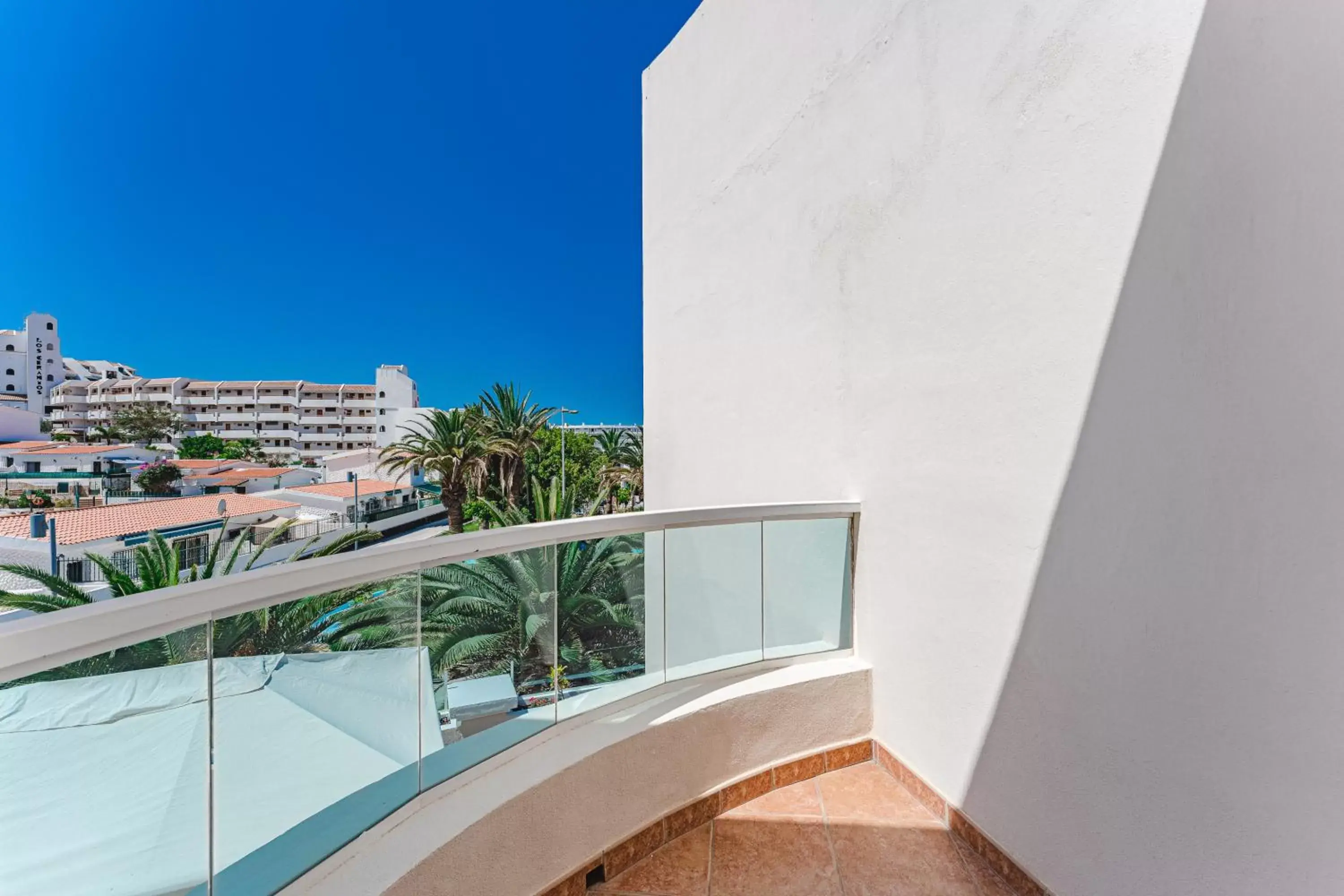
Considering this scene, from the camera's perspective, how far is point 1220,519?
1374mm

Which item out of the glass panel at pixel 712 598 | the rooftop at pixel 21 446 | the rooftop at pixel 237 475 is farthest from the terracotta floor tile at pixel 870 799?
the rooftop at pixel 21 446

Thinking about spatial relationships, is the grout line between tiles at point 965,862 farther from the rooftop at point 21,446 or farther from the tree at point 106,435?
the tree at point 106,435

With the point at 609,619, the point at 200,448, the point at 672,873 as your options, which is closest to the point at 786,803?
the point at 672,873

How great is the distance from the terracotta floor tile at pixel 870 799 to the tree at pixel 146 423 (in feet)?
254

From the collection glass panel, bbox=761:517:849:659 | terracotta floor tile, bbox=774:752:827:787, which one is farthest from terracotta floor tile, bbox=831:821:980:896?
glass panel, bbox=761:517:849:659

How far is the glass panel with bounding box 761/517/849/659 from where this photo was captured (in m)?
2.62

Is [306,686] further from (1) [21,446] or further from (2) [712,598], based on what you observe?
(1) [21,446]

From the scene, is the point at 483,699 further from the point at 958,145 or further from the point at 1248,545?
the point at 958,145

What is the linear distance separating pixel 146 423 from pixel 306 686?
257ft

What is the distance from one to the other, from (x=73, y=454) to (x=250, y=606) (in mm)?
63440

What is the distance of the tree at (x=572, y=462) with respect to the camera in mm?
24281

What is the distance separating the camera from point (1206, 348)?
141cm

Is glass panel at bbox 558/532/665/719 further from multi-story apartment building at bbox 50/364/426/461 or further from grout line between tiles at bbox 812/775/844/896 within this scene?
multi-story apartment building at bbox 50/364/426/461

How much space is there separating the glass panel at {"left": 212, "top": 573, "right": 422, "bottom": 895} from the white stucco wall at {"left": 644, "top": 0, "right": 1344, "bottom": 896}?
200cm
